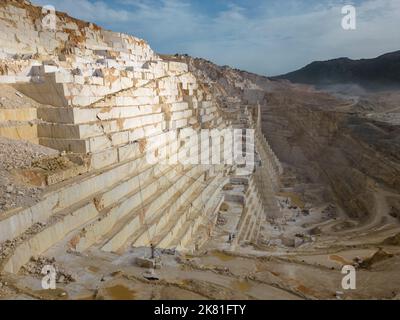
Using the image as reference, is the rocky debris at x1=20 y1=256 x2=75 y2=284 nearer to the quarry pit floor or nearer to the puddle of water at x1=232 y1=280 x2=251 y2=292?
the quarry pit floor

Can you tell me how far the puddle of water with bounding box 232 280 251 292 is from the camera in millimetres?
4104

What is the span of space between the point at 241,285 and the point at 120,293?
55.1 inches

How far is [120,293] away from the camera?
3.72 m

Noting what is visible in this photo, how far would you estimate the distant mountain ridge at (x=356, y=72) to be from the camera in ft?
231

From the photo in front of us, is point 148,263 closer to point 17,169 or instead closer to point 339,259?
point 17,169

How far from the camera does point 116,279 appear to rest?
3998mm

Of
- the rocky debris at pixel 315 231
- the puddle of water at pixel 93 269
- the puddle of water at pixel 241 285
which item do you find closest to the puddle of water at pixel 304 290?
the puddle of water at pixel 241 285

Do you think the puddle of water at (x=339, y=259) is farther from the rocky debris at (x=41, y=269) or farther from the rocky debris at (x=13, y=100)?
the rocky debris at (x=13, y=100)

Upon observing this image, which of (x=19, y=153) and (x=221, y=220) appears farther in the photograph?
(x=221, y=220)

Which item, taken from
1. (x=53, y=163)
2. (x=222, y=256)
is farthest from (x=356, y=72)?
(x=53, y=163)
